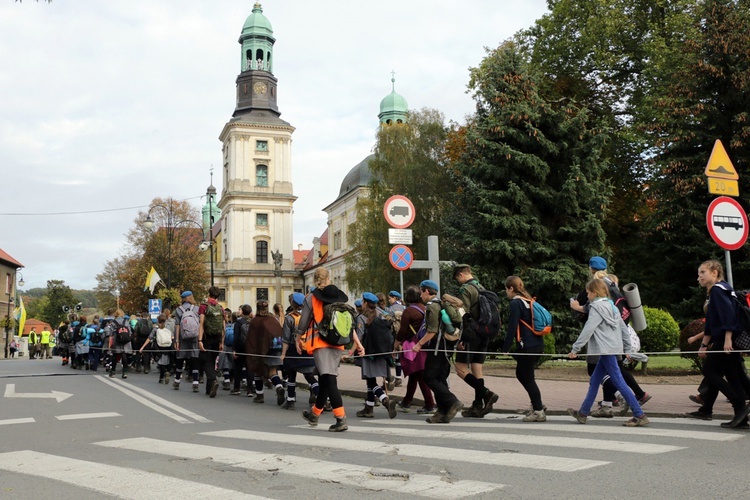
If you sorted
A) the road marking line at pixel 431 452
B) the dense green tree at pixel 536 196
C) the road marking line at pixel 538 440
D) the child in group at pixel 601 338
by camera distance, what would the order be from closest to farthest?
the road marking line at pixel 431 452
the road marking line at pixel 538 440
the child in group at pixel 601 338
the dense green tree at pixel 536 196

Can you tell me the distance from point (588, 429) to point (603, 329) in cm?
124

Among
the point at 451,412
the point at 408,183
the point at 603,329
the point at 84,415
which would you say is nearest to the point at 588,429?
the point at 603,329

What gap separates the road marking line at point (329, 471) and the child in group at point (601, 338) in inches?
140

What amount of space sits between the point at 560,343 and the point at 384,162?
23.1 m

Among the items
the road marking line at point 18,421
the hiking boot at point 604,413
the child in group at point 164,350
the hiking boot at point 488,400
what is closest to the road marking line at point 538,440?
the hiking boot at point 488,400

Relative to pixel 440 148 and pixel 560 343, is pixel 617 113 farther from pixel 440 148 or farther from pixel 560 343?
pixel 560 343

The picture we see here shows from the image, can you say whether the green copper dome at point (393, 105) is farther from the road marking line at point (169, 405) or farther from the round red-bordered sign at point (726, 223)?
the round red-bordered sign at point (726, 223)

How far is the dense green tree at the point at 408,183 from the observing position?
42.2 metres

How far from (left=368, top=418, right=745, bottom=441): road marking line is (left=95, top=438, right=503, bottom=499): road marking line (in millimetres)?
2850

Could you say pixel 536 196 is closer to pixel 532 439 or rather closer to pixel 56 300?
pixel 532 439

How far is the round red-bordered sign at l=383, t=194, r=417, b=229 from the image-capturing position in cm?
1476

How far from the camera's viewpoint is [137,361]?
945 inches

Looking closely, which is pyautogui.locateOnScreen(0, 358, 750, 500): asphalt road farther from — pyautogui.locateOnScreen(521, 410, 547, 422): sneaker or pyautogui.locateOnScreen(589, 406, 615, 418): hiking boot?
pyautogui.locateOnScreen(589, 406, 615, 418): hiking boot

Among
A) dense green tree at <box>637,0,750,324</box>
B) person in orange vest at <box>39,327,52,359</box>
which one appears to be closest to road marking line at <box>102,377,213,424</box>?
dense green tree at <box>637,0,750,324</box>
